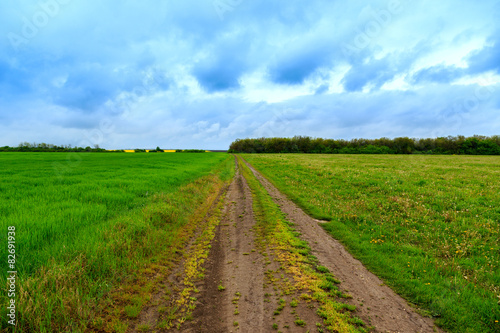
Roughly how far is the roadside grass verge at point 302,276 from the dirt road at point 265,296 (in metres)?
0.19

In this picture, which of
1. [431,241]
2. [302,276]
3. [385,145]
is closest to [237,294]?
[302,276]

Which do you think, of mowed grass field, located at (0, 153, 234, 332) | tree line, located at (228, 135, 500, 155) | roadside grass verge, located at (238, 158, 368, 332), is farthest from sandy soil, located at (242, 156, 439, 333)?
tree line, located at (228, 135, 500, 155)

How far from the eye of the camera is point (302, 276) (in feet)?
19.4

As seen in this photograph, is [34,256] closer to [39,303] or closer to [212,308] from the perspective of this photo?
[39,303]

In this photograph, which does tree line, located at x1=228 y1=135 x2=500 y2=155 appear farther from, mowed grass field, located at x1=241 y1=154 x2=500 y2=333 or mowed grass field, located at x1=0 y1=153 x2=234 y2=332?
mowed grass field, located at x1=0 y1=153 x2=234 y2=332

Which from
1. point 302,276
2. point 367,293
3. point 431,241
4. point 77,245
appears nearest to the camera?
point 367,293

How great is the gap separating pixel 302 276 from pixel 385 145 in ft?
582

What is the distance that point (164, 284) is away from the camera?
566 cm

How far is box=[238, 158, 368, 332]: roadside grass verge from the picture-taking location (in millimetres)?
4375

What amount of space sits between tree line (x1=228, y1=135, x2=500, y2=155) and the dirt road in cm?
15889

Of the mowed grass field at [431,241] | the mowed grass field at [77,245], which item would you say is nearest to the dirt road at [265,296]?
the mowed grass field at [431,241]

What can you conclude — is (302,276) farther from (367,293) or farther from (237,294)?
(237,294)

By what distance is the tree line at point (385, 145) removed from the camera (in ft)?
408

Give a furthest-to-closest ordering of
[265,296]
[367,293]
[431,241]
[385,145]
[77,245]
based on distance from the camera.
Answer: [385,145], [431,241], [77,245], [367,293], [265,296]
